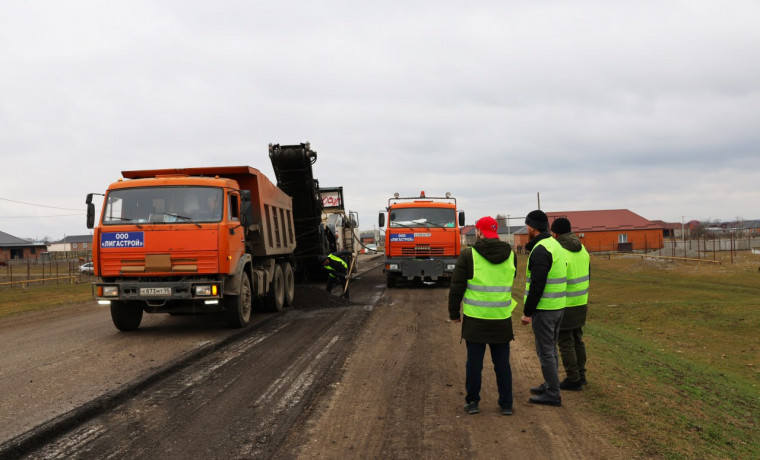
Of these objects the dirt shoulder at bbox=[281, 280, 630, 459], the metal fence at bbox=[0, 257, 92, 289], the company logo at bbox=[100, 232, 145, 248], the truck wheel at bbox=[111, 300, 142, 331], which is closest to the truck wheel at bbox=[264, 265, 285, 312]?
the truck wheel at bbox=[111, 300, 142, 331]

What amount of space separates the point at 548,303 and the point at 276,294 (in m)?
8.37

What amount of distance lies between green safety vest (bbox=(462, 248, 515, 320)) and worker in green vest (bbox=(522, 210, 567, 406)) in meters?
0.30

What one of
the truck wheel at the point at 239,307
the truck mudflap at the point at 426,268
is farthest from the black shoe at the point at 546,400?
the truck mudflap at the point at 426,268

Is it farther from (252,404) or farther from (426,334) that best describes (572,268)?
(426,334)

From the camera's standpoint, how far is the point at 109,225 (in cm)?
949

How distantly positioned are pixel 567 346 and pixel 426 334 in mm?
4011

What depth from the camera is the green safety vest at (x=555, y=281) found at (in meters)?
5.41

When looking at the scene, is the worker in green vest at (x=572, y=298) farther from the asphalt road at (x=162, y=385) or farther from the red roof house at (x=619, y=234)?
the red roof house at (x=619, y=234)

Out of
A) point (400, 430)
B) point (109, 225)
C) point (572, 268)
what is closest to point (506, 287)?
point (572, 268)

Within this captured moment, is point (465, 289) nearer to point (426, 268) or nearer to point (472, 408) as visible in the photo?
point (472, 408)

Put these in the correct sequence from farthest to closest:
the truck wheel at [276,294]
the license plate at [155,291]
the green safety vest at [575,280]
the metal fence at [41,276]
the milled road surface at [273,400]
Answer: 1. the metal fence at [41,276]
2. the truck wheel at [276,294]
3. the license plate at [155,291]
4. the green safety vest at [575,280]
5. the milled road surface at [273,400]

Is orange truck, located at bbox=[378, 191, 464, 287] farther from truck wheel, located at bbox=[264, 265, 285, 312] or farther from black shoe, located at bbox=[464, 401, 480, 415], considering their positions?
black shoe, located at bbox=[464, 401, 480, 415]

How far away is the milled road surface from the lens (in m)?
4.48

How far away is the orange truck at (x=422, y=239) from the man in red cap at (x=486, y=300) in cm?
1227
